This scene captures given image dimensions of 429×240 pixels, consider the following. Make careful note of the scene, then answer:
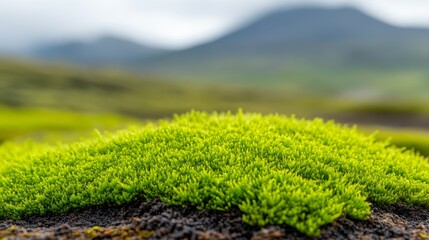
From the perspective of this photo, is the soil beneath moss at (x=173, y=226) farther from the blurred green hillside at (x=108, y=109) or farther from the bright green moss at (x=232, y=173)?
the blurred green hillside at (x=108, y=109)

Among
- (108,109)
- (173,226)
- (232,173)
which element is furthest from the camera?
(108,109)

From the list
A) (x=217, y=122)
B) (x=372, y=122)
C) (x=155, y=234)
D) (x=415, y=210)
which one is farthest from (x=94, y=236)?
(x=372, y=122)

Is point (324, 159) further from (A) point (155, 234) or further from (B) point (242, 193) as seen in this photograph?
(A) point (155, 234)

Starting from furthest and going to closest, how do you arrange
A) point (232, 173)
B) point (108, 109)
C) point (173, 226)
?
point (108, 109)
point (232, 173)
point (173, 226)

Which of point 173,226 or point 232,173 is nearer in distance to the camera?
point 173,226

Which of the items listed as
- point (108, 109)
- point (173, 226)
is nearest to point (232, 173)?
point (173, 226)

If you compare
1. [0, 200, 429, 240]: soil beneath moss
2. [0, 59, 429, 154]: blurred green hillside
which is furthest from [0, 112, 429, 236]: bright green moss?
[0, 59, 429, 154]: blurred green hillside

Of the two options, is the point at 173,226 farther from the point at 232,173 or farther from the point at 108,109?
the point at 108,109

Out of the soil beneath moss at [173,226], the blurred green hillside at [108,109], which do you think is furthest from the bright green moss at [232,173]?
the blurred green hillside at [108,109]
